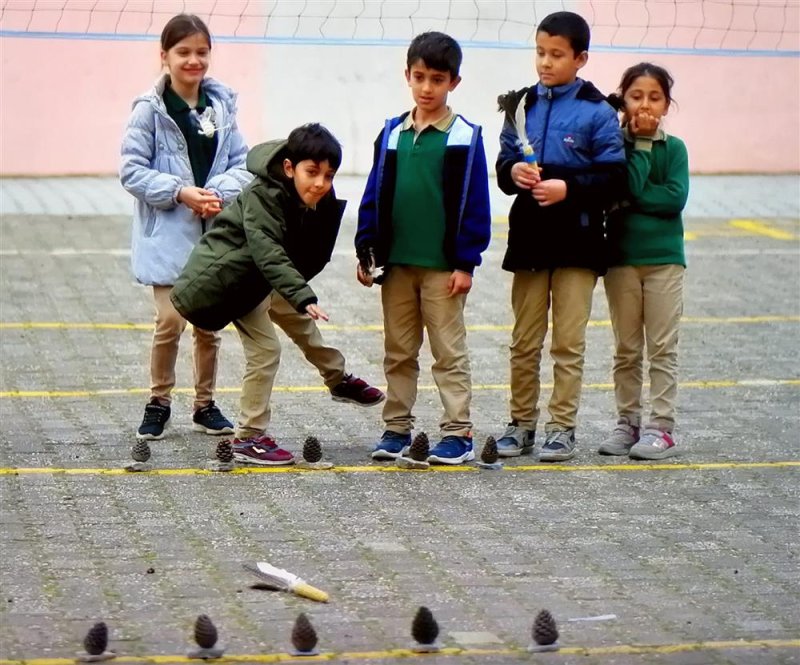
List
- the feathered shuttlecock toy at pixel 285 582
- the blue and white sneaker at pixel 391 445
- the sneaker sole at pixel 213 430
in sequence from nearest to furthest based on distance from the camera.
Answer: the feathered shuttlecock toy at pixel 285 582
the blue and white sneaker at pixel 391 445
the sneaker sole at pixel 213 430

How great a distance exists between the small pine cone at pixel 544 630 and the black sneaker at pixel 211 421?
303 cm

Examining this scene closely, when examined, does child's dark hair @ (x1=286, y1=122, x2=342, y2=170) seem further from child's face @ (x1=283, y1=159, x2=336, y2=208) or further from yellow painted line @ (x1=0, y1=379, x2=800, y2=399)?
yellow painted line @ (x1=0, y1=379, x2=800, y2=399)

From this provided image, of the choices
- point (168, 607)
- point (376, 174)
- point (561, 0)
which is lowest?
point (168, 607)

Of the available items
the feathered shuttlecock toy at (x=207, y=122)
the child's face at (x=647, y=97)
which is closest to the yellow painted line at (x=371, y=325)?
the feathered shuttlecock toy at (x=207, y=122)

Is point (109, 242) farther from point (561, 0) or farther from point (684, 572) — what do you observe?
point (684, 572)

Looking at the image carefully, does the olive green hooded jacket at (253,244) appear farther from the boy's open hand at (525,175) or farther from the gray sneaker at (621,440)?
the gray sneaker at (621,440)

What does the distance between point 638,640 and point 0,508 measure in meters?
2.66

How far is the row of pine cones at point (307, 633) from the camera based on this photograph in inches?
198

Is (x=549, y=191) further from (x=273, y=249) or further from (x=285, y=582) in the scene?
(x=285, y=582)

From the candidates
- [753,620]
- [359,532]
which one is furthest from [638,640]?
[359,532]

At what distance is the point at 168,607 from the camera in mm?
5547

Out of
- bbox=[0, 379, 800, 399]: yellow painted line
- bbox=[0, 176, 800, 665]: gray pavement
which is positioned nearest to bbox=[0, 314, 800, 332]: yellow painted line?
bbox=[0, 176, 800, 665]: gray pavement

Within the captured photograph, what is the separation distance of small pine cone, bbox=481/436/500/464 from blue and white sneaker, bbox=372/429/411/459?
0.38 meters

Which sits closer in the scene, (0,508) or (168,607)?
(168,607)
